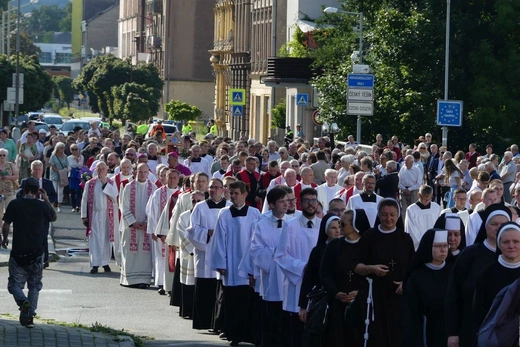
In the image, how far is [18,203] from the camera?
1415 cm

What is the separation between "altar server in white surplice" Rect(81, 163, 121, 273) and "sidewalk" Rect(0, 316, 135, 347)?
6.63m

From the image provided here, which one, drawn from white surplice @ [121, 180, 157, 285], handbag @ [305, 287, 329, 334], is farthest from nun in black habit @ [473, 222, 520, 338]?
white surplice @ [121, 180, 157, 285]

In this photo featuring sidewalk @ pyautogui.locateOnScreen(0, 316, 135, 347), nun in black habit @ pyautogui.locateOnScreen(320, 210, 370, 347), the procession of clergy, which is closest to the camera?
the procession of clergy

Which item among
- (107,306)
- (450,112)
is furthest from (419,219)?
(450,112)

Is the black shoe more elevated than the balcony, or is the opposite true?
the balcony

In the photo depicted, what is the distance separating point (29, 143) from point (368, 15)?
80.5 feet

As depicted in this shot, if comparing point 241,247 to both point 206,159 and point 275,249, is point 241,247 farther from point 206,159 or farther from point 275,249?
point 206,159

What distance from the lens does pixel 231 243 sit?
560 inches

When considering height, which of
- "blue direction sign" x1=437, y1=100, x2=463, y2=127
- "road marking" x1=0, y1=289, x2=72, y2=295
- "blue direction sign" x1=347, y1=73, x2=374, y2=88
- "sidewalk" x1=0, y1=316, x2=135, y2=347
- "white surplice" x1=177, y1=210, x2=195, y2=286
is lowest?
"road marking" x1=0, y1=289, x2=72, y2=295

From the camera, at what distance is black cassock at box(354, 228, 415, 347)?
1049cm

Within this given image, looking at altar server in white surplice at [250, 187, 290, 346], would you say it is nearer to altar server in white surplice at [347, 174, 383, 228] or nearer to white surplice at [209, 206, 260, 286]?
white surplice at [209, 206, 260, 286]

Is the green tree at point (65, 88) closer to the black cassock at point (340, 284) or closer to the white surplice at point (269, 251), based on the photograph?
the white surplice at point (269, 251)

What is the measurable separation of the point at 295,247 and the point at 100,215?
877 centimetres

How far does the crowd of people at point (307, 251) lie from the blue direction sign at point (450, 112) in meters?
12.1
